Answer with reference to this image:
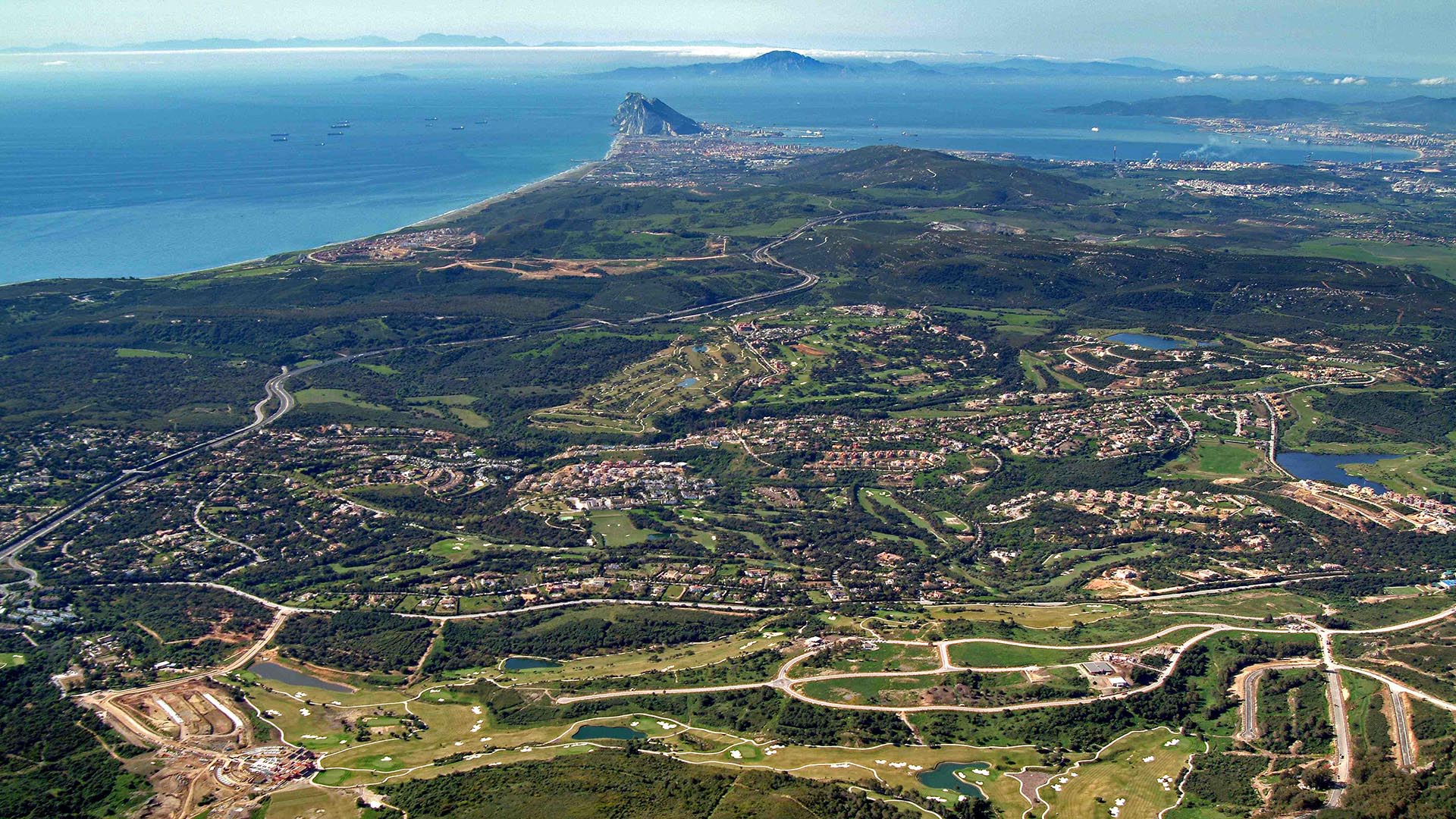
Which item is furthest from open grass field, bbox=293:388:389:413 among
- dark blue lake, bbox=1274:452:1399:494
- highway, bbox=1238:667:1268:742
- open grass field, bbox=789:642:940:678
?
dark blue lake, bbox=1274:452:1399:494

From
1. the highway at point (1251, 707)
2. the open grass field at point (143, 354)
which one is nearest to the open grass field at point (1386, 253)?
the highway at point (1251, 707)

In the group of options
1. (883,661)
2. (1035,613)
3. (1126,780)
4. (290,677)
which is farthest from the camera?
Result: (1035,613)

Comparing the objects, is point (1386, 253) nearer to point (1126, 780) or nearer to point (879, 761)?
point (1126, 780)

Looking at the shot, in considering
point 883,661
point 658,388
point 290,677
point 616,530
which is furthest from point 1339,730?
point 658,388

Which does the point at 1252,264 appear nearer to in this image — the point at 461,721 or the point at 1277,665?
the point at 1277,665

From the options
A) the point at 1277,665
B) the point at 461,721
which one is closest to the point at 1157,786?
the point at 1277,665

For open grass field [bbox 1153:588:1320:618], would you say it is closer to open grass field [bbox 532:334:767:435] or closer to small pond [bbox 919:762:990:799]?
small pond [bbox 919:762:990:799]

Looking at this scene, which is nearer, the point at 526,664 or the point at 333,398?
the point at 526,664
